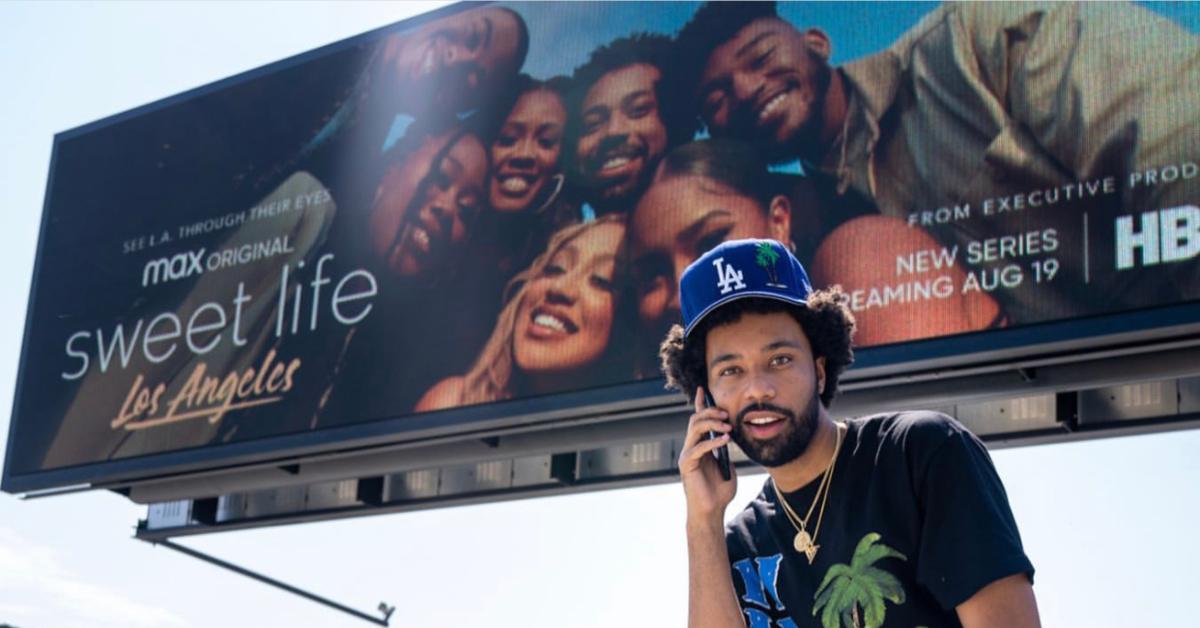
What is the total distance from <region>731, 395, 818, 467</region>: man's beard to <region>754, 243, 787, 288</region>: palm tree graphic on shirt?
0.19m

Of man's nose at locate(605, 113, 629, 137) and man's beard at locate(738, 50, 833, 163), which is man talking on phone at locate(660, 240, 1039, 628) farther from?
man's nose at locate(605, 113, 629, 137)

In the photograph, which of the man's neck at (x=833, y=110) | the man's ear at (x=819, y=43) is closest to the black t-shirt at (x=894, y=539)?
the man's neck at (x=833, y=110)

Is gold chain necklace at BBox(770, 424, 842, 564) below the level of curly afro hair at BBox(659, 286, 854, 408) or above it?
below

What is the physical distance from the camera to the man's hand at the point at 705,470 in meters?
2.45

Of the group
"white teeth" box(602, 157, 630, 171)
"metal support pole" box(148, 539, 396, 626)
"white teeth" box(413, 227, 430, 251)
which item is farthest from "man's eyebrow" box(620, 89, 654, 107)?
"metal support pole" box(148, 539, 396, 626)

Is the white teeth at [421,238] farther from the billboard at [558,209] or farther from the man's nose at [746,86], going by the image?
the man's nose at [746,86]

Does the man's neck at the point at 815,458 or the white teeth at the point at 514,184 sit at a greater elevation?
the white teeth at the point at 514,184

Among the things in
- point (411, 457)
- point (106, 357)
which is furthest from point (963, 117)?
point (106, 357)

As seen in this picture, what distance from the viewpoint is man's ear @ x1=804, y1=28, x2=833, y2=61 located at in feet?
25.1

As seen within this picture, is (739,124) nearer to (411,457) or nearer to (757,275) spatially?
(411,457)

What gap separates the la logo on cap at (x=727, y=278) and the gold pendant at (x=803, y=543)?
368 mm

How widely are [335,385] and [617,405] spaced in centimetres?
175

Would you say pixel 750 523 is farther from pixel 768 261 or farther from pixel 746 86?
pixel 746 86

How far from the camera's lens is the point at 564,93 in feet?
28.0
